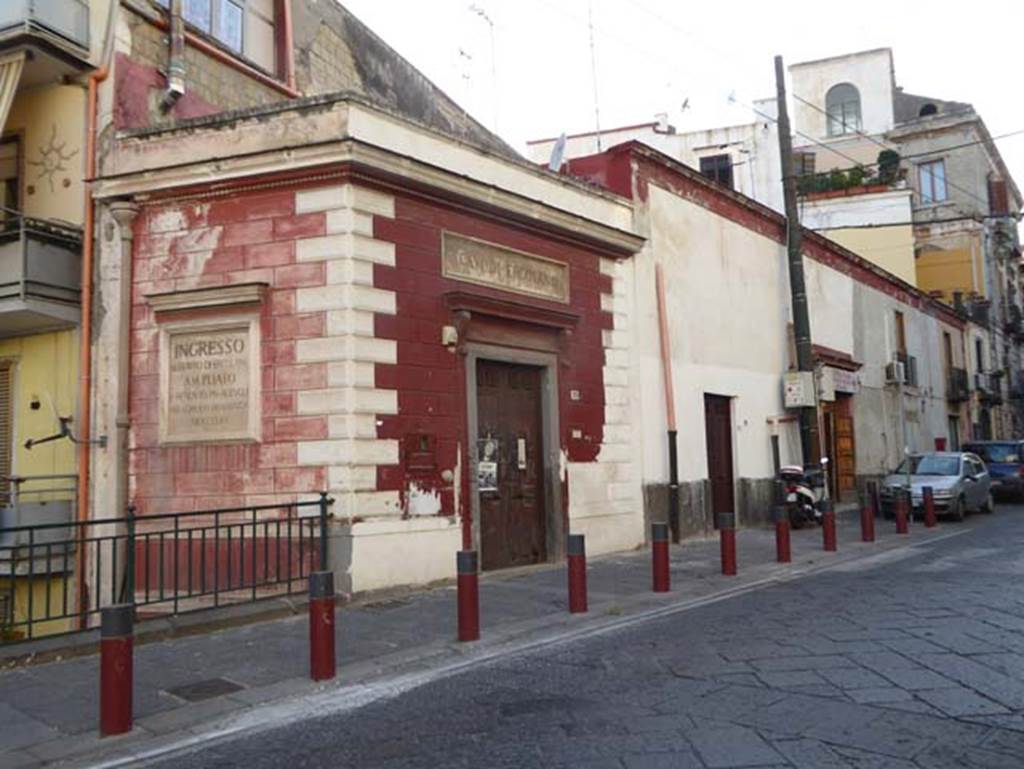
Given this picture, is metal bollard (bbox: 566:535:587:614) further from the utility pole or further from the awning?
the utility pole

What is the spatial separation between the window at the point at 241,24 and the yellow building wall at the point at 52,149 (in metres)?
2.17

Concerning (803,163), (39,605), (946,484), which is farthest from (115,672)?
(803,163)

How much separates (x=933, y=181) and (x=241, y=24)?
35133 mm

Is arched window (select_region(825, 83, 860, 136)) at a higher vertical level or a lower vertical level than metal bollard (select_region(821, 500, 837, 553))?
higher

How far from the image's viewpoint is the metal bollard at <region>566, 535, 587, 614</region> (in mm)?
8539

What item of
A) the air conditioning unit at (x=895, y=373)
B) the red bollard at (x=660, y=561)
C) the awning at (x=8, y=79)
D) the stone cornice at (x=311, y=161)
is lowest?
the red bollard at (x=660, y=561)

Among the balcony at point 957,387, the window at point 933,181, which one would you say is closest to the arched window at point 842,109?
the window at point 933,181

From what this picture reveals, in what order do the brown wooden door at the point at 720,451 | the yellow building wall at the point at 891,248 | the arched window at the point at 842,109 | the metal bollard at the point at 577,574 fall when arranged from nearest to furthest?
the metal bollard at the point at 577,574, the brown wooden door at the point at 720,451, the yellow building wall at the point at 891,248, the arched window at the point at 842,109

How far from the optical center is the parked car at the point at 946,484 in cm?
1891

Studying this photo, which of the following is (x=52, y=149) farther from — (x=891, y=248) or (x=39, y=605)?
(x=891, y=248)

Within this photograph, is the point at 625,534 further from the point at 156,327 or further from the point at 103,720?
the point at 103,720

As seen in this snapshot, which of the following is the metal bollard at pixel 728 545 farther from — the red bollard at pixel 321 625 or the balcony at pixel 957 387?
the balcony at pixel 957 387

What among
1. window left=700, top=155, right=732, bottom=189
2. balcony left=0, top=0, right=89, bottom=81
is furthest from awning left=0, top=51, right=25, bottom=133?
window left=700, top=155, right=732, bottom=189

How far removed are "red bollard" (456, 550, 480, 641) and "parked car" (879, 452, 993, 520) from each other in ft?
43.9
